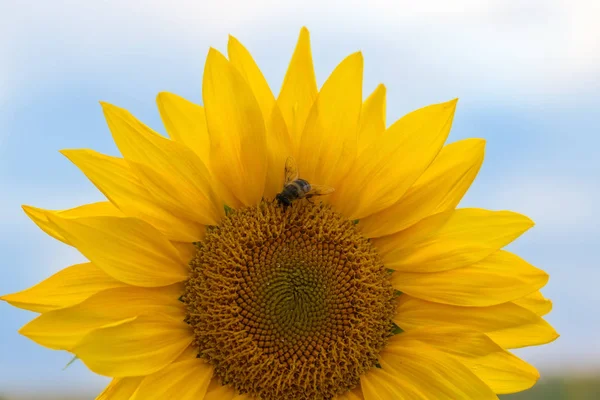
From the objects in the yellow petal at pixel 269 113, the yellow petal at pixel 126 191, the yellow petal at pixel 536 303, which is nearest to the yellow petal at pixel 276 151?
the yellow petal at pixel 269 113

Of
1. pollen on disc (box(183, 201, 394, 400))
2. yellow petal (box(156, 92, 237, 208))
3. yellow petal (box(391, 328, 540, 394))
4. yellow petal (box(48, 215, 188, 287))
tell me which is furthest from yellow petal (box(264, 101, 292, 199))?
yellow petal (box(391, 328, 540, 394))

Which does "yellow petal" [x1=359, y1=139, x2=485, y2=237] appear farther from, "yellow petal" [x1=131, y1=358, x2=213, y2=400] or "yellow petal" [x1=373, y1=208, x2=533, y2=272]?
"yellow petal" [x1=131, y1=358, x2=213, y2=400]

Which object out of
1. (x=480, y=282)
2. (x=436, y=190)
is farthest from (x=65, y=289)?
(x=480, y=282)

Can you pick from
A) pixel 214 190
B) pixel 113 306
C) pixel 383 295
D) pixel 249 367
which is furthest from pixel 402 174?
pixel 113 306

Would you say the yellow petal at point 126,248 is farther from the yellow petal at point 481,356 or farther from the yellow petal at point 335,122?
the yellow petal at point 481,356

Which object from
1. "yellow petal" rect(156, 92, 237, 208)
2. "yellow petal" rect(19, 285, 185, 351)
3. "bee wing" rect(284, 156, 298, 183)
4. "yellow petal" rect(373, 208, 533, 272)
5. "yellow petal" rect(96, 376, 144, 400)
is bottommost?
"yellow petal" rect(96, 376, 144, 400)

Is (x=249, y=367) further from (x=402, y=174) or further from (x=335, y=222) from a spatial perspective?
(x=402, y=174)
